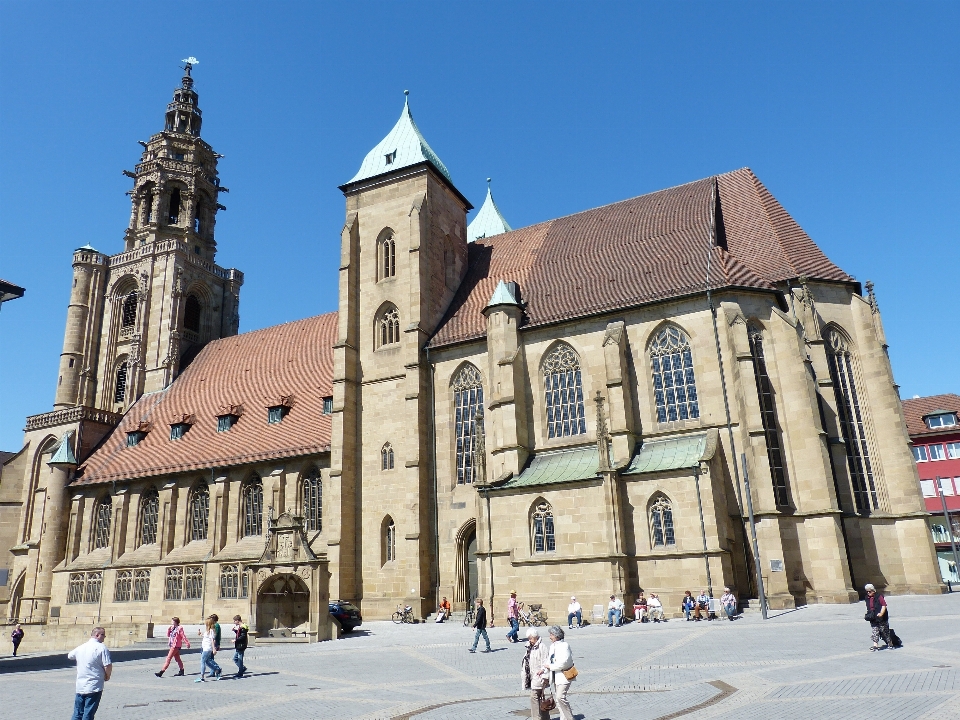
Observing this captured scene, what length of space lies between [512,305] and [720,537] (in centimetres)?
1392

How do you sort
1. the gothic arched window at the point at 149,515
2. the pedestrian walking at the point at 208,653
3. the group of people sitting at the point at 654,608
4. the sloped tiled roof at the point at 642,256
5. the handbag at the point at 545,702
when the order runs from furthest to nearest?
the gothic arched window at the point at 149,515 → the sloped tiled roof at the point at 642,256 → the group of people sitting at the point at 654,608 → the pedestrian walking at the point at 208,653 → the handbag at the point at 545,702

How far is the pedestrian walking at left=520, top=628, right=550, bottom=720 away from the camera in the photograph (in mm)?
10133

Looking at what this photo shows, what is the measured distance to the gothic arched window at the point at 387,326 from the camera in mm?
38281

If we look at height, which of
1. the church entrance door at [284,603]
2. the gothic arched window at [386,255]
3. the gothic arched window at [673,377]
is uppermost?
the gothic arched window at [386,255]

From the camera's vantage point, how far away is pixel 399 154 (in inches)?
1631

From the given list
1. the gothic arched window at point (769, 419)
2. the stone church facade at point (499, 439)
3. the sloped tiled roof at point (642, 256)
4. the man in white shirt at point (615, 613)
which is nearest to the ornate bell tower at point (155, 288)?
the stone church facade at point (499, 439)

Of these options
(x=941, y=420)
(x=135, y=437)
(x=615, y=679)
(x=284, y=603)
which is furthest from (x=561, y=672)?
(x=941, y=420)

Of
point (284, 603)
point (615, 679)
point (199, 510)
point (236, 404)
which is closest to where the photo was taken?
point (615, 679)

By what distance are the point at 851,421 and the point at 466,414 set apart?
16435 millimetres

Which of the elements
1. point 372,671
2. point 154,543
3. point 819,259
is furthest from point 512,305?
point 154,543

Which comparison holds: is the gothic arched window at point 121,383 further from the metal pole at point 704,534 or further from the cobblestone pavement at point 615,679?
the metal pole at point 704,534

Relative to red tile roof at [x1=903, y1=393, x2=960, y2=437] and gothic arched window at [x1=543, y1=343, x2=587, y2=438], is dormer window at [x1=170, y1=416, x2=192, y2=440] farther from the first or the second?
red tile roof at [x1=903, y1=393, x2=960, y2=437]

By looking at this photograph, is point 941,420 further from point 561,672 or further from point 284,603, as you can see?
point 561,672

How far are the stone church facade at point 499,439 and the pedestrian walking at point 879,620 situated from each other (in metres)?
10.3
